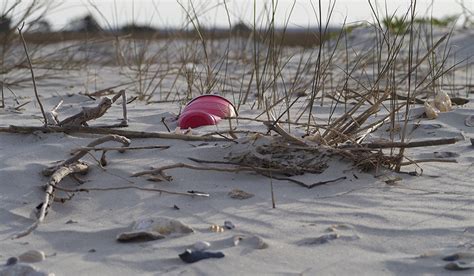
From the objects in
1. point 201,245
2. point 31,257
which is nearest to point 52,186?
point 31,257

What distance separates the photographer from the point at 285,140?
7.49 ft

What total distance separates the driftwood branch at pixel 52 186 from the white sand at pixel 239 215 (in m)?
0.02

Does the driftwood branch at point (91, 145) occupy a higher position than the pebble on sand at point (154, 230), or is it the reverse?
the driftwood branch at point (91, 145)

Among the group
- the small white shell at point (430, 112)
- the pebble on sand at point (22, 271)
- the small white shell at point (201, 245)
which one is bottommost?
the pebble on sand at point (22, 271)

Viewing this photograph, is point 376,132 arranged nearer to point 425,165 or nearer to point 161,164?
point 425,165

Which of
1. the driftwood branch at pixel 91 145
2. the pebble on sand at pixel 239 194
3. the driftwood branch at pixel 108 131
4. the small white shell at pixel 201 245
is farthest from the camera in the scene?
the driftwood branch at pixel 108 131

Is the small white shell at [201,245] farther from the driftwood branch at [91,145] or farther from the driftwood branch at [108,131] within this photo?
the driftwood branch at [108,131]

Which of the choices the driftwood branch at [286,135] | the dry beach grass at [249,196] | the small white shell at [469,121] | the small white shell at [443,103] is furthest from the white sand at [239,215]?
the small white shell at [443,103]

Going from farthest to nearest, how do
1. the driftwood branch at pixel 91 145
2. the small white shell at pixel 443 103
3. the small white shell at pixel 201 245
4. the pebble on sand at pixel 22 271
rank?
the small white shell at pixel 443 103 → the driftwood branch at pixel 91 145 → the small white shell at pixel 201 245 → the pebble on sand at pixel 22 271

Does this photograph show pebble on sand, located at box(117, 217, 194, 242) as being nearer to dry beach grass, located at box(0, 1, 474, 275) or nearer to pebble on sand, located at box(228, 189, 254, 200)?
dry beach grass, located at box(0, 1, 474, 275)

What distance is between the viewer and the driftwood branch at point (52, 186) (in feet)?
5.98

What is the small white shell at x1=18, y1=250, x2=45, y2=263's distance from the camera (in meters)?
1.64

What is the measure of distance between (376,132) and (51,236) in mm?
1366

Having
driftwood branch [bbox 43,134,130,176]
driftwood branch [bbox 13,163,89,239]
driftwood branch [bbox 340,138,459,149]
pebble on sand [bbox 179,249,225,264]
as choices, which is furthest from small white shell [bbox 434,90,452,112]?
pebble on sand [bbox 179,249,225,264]
